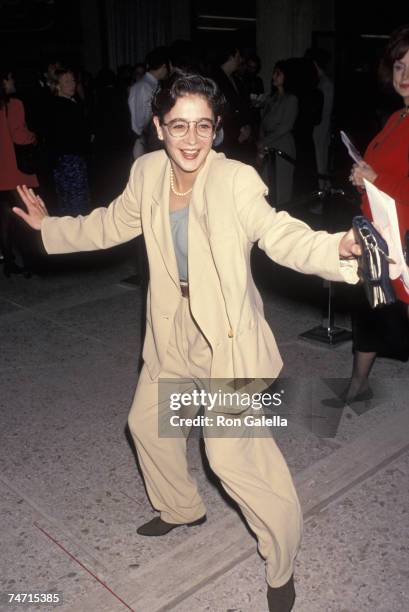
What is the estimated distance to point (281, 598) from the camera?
2.56 meters

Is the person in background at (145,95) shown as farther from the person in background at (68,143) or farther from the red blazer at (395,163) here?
the red blazer at (395,163)

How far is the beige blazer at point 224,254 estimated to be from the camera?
7.50ft

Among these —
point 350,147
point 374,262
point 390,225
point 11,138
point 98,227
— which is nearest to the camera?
point 374,262

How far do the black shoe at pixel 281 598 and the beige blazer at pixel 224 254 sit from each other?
80 cm

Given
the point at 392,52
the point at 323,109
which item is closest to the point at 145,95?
the point at 392,52

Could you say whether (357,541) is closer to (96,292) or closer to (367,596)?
(367,596)

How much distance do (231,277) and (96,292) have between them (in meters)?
4.35

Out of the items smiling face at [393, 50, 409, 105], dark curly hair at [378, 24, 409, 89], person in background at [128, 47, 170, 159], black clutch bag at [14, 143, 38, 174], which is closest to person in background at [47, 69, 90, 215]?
black clutch bag at [14, 143, 38, 174]

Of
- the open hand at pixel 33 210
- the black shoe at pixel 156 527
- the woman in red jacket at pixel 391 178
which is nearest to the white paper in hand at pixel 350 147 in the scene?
the woman in red jacket at pixel 391 178

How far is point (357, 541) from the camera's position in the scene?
2.96m

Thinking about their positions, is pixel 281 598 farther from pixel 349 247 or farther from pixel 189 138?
Answer: pixel 189 138

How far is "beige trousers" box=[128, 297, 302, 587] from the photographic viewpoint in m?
2.47

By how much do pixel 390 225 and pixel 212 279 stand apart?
2.12 ft

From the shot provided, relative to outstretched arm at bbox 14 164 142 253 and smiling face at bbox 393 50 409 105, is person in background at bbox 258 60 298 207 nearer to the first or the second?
smiling face at bbox 393 50 409 105
